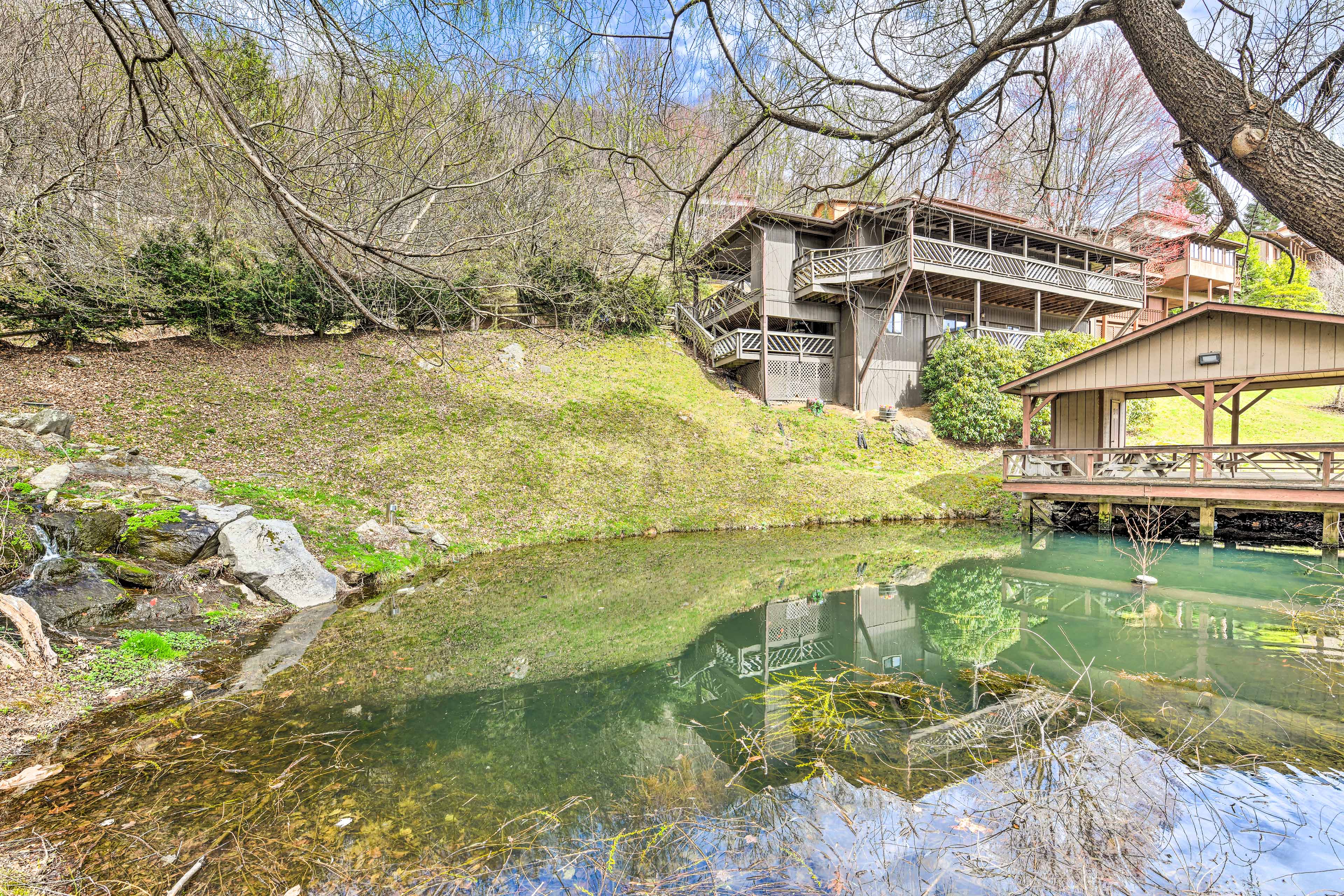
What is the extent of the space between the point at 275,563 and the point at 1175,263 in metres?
38.2

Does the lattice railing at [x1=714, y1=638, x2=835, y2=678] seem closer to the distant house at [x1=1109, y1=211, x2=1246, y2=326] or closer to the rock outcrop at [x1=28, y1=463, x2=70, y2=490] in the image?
the rock outcrop at [x1=28, y1=463, x2=70, y2=490]

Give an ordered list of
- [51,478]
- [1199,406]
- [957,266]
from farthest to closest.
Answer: [957,266], [1199,406], [51,478]

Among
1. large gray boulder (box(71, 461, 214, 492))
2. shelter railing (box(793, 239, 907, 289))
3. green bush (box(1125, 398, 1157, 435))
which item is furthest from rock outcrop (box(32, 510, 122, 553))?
green bush (box(1125, 398, 1157, 435))

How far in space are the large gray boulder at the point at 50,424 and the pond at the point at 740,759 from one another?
6.80m

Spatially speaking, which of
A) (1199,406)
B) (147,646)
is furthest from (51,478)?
(1199,406)

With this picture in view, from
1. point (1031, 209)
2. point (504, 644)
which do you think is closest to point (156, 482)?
point (504, 644)

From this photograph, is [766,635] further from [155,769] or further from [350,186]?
[350,186]

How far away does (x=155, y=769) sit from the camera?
3.23 meters

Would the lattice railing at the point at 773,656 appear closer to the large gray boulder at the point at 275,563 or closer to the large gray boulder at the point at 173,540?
the large gray boulder at the point at 275,563

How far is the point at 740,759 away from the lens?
3.60m

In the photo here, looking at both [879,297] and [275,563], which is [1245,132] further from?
[879,297]

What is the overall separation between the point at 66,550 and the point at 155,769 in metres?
3.73

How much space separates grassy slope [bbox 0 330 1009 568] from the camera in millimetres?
10469

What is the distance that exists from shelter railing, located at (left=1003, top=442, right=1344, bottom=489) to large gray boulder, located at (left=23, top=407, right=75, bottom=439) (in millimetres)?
18218
